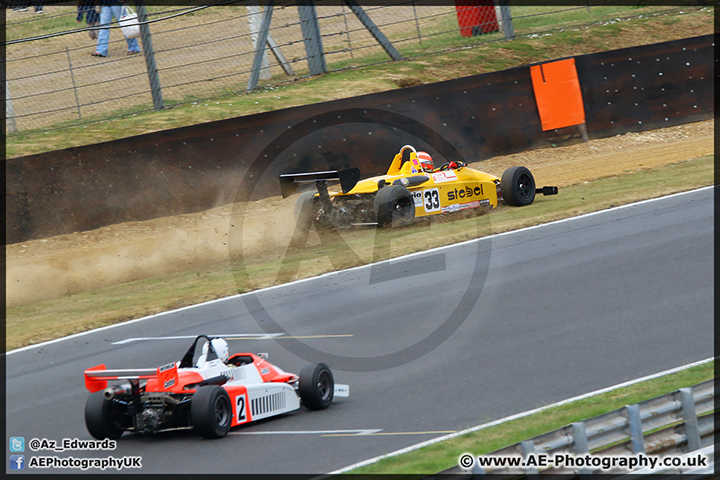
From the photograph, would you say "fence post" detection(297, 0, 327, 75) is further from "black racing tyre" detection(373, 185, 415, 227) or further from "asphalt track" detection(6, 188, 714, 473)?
"asphalt track" detection(6, 188, 714, 473)

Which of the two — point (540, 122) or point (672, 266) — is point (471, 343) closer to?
point (672, 266)

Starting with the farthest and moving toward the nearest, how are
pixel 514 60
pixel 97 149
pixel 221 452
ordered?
pixel 514 60, pixel 97 149, pixel 221 452

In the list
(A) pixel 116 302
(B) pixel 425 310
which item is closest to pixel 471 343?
(B) pixel 425 310

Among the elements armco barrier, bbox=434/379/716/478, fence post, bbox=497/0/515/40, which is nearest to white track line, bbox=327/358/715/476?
armco barrier, bbox=434/379/716/478

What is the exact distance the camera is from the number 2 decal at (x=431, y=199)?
14.5 metres

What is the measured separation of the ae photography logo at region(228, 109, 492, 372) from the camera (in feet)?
31.1

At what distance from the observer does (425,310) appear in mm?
10375

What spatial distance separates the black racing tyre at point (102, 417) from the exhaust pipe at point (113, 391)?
0.32 feet

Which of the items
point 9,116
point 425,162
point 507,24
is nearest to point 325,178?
→ point 425,162

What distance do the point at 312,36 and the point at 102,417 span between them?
1573cm

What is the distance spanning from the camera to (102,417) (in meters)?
6.91

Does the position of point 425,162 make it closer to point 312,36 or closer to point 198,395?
point 312,36

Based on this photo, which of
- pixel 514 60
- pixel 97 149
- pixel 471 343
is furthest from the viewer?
pixel 514 60

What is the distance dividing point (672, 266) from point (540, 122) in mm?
8907
